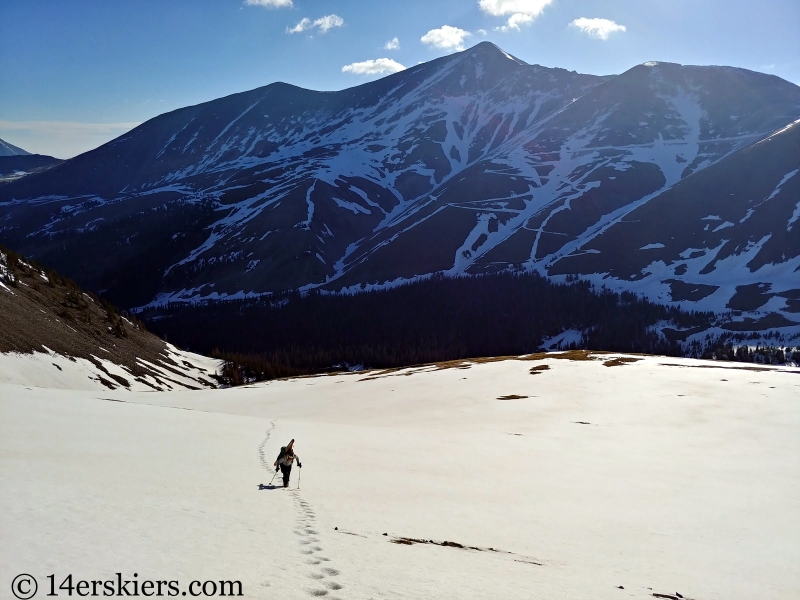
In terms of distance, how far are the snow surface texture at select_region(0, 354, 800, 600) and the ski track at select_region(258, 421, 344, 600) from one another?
0.05 m

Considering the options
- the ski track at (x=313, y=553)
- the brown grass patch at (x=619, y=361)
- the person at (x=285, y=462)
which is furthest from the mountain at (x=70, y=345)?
the brown grass patch at (x=619, y=361)

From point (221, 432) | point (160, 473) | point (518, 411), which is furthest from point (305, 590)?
point (518, 411)

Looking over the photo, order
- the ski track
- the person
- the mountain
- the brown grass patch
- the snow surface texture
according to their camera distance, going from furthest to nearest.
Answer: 1. the brown grass patch
2. the mountain
3. the person
4. the snow surface texture
5. the ski track

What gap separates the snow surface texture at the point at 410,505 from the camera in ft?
36.3

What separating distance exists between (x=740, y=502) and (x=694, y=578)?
34.4 feet

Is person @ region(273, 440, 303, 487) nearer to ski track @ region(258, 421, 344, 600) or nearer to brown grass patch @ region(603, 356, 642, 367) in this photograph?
ski track @ region(258, 421, 344, 600)

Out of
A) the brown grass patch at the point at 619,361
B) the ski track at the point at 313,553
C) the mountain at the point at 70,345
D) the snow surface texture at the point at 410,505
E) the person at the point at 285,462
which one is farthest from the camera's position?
the brown grass patch at the point at 619,361

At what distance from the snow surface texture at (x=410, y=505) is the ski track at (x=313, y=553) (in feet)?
0.16

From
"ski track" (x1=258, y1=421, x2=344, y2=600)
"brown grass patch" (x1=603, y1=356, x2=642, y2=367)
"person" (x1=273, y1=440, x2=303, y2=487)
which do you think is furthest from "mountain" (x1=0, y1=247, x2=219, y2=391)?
"brown grass patch" (x1=603, y1=356, x2=642, y2=367)

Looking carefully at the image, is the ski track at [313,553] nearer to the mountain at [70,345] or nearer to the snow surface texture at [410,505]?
the snow surface texture at [410,505]

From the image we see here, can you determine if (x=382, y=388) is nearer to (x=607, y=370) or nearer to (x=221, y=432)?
(x=607, y=370)

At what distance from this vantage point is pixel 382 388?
7044 centimetres

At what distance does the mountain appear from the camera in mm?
64625

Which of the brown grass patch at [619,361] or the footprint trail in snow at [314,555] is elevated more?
the footprint trail in snow at [314,555]
